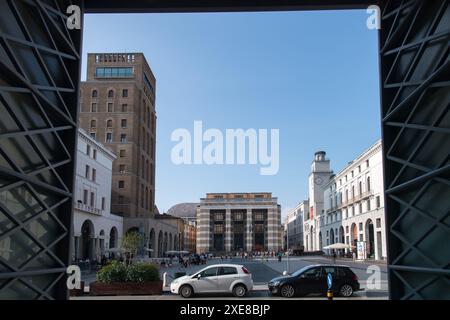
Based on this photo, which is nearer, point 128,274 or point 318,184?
point 128,274

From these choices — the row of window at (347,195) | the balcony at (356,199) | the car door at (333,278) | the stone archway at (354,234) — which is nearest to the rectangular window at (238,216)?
the row of window at (347,195)

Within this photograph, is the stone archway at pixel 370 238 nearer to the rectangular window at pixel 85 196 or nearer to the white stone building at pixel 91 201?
the white stone building at pixel 91 201

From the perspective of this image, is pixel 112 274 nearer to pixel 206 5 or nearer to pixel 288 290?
pixel 288 290

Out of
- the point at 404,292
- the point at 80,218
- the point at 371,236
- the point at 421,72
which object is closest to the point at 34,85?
the point at 421,72

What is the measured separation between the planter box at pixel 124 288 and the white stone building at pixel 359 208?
2688 centimetres

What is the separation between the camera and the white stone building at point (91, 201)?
45.7m

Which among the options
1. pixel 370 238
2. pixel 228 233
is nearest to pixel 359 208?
pixel 370 238

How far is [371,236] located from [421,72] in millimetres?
61694

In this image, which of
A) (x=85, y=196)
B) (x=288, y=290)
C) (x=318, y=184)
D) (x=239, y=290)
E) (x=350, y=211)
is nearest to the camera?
(x=288, y=290)

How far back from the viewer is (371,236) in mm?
64688

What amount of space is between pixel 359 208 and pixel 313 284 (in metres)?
49.4

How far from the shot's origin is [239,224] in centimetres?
13888
